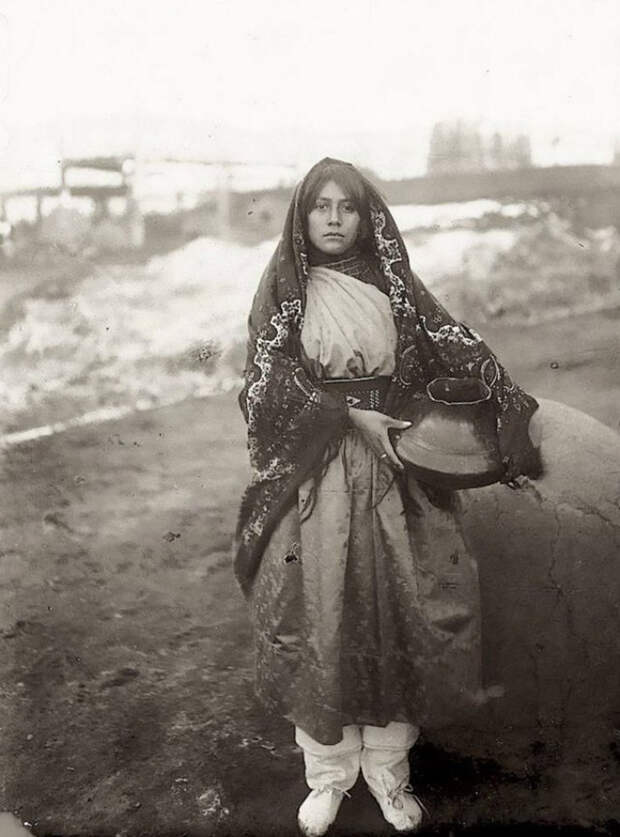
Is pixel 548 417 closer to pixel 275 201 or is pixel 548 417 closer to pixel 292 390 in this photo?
pixel 292 390

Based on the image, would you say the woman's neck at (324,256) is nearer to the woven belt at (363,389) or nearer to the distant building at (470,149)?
the woven belt at (363,389)

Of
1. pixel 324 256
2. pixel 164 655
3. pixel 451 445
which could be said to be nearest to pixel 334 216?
pixel 324 256

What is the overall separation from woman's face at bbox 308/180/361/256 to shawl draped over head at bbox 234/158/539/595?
0.05 meters

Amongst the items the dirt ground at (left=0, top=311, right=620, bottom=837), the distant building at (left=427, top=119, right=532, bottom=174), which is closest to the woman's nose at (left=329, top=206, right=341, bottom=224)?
the distant building at (left=427, top=119, right=532, bottom=174)

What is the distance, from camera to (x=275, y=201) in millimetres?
3562


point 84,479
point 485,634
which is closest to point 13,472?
point 84,479

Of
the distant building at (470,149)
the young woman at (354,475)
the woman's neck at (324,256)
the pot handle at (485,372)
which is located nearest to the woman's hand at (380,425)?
the young woman at (354,475)

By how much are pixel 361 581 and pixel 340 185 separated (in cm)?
135

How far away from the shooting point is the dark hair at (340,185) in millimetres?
3330

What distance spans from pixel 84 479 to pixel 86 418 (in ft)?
0.79

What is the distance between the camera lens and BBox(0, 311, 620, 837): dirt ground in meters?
3.69

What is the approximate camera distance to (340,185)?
10.9 ft

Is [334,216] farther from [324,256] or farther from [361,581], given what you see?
[361,581]

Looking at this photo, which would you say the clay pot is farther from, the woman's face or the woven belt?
the woman's face
